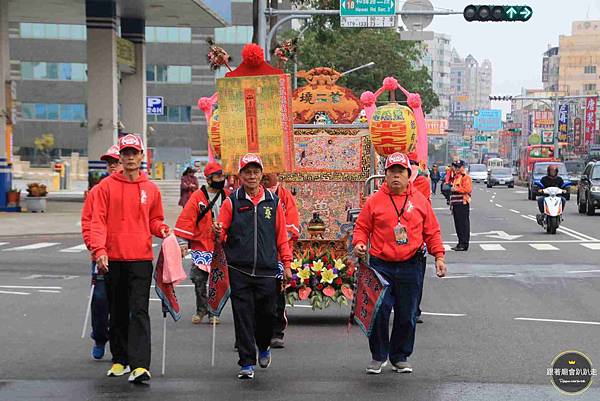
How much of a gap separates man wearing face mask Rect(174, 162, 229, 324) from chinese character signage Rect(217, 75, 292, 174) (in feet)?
1.16

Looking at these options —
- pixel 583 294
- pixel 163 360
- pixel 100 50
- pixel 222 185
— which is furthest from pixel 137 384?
pixel 100 50

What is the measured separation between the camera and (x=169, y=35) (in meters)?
88.8

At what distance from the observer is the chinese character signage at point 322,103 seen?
45.1 ft

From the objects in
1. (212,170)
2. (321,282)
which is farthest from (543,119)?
(212,170)

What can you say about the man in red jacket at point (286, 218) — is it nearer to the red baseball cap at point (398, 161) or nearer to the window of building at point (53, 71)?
the red baseball cap at point (398, 161)

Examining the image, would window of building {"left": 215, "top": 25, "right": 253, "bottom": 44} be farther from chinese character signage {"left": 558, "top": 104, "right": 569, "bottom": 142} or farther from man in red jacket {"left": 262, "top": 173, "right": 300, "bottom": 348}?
man in red jacket {"left": 262, "top": 173, "right": 300, "bottom": 348}

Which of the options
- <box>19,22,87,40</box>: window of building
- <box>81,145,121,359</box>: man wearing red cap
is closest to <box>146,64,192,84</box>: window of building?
<box>19,22,87,40</box>: window of building

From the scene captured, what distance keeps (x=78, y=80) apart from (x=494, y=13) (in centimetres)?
6301

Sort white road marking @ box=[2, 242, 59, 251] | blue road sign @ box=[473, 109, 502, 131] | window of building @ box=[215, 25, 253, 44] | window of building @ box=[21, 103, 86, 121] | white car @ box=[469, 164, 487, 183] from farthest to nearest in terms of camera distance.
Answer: blue road sign @ box=[473, 109, 502, 131] → white car @ box=[469, 164, 487, 183] → window of building @ box=[21, 103, 86, 121] → window of building @ box=[215, 25, 253, 44] → white road marking @ box=[2, 242, 59, 251]

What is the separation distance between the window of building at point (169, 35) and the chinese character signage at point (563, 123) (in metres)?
43.5

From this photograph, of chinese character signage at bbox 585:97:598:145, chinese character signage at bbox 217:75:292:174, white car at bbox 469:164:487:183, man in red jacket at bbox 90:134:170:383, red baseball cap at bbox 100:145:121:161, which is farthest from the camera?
chinese character signage at bbox 585:97:598:145

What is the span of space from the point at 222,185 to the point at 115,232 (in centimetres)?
245

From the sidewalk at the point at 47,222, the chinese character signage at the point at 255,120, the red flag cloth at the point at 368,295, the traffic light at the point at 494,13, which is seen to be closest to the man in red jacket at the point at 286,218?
the chinese character signage at the point at 255,120

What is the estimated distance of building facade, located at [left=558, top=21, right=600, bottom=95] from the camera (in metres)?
171
